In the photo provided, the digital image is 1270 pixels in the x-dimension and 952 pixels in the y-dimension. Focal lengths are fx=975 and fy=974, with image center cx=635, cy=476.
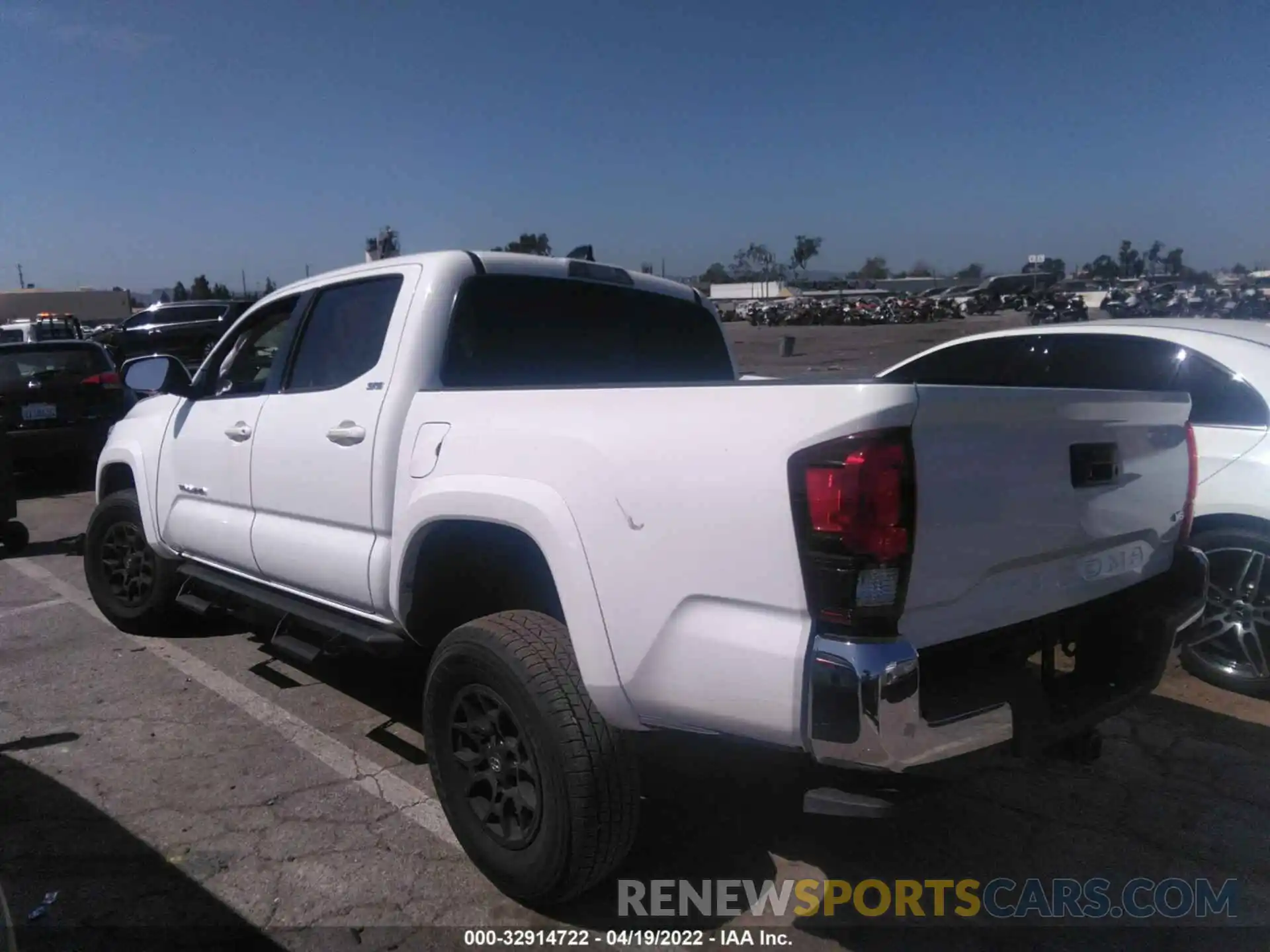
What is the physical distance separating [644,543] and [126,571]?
168 inches

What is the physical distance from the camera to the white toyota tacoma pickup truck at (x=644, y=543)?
2223 mm

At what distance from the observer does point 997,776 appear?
12.8 ft

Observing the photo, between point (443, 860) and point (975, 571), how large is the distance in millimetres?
2021

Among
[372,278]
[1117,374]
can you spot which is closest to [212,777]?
[372,278]

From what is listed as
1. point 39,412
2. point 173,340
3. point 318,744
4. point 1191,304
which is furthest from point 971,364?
point 1191,304

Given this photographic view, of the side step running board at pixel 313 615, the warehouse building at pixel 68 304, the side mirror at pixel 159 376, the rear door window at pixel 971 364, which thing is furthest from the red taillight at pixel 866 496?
the warehouse building at pixel 68 304

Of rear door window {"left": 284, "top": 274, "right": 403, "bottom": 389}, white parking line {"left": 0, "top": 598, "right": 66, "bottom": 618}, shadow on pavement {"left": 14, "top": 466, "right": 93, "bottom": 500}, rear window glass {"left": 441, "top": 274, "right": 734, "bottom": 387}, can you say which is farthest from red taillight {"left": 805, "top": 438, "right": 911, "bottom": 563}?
shadow on pavement {"left": 14, "top": 466, "right": 93, "bottom": 500}

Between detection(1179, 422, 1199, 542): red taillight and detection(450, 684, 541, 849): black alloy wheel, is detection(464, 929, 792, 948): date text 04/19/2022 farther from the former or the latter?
detection(1179, 422, 1199, 542): red taillight

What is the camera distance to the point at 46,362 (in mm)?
10781

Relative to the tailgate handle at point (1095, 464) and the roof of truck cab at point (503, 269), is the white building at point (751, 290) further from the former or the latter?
the tailgate handle at point (1095, 464)

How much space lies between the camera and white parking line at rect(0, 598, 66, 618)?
6230mm

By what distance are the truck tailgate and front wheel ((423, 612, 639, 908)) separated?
0.97 metres

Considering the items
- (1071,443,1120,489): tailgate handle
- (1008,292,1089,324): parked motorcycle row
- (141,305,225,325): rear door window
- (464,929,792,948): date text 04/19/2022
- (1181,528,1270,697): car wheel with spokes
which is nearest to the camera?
(1071,443,1120,489): tailgate handle

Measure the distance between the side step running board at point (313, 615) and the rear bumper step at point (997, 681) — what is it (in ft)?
6.07
